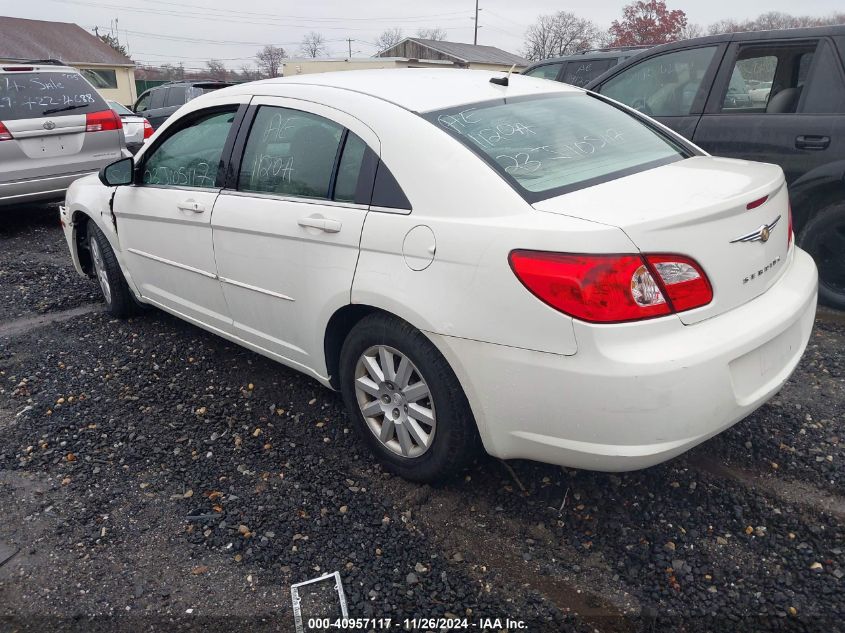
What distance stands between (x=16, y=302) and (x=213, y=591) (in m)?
4.06

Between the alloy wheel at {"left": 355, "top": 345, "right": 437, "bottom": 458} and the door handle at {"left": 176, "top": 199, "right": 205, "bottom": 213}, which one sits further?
the door handle at {"left": 176, "top": 199, "right": 205, "bottom": 213}

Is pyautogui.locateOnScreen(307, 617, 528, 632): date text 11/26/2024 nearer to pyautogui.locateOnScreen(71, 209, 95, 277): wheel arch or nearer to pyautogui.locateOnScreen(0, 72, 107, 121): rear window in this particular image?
pyautogui.locateOnScreen(71, 209, 95, 277): wheel arch

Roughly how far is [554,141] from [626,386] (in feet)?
3.86

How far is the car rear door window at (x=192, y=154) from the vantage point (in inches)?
143

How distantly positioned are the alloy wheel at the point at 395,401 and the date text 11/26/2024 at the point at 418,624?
70 cm

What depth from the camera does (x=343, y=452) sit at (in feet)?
10.6

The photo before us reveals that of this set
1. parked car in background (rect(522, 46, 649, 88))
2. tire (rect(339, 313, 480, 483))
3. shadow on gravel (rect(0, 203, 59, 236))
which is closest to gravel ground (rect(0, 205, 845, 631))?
tire (rect(339, 313, 480, 483))

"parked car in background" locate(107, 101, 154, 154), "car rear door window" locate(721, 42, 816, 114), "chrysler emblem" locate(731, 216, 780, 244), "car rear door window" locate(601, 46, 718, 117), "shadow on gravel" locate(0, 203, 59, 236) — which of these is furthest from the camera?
"parked car in background" locate(107, 101, 154, 154)

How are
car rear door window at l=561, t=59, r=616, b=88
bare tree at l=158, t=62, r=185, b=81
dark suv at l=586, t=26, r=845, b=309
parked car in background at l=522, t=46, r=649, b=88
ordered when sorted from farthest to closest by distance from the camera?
bare tree at l=158, t=62, r=185, b=81 → car rear door window at l=561, t=59, r=616, b=88 → parked car in background at l=522, t=46, r=649, b=88 → dark suv at l=586, t=26, r=845, b=309

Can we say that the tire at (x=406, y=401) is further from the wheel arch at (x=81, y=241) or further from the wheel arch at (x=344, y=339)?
the wheel arch at (x=81, y=241)

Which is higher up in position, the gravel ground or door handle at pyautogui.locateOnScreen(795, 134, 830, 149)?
door handle at pyautogui.locateOnScreen(795, 134, 830, 149)

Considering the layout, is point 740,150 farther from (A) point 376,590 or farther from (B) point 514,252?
(A) point 376,590

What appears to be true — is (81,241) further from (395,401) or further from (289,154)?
(395,401)

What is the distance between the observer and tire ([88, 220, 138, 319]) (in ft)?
15.4
